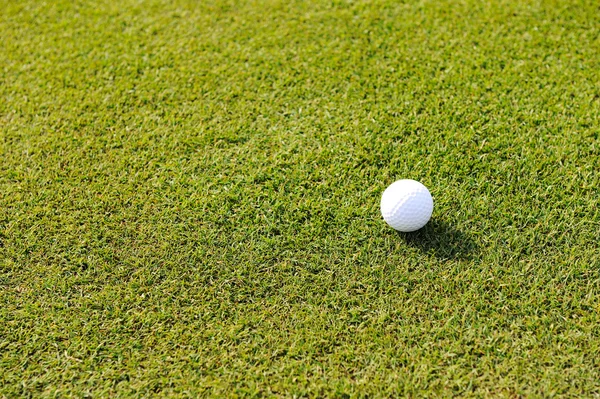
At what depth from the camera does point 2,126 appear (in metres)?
3.92

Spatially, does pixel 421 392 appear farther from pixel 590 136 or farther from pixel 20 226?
pixel 20 226

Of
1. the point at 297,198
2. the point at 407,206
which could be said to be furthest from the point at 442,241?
the point at 297,198

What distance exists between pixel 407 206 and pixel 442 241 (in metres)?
0.32

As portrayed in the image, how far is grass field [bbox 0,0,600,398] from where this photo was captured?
2.72 metres

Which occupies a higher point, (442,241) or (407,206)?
(407,206)

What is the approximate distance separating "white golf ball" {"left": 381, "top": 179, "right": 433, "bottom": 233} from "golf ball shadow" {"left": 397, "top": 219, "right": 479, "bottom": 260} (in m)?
0.08

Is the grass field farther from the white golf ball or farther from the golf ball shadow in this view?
the white golf ball

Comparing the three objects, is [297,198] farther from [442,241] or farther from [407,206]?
[442,241]

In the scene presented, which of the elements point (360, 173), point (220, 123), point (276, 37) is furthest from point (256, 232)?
point (276, 37)

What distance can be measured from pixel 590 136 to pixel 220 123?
2.49 meters

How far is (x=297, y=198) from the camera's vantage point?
3.37m

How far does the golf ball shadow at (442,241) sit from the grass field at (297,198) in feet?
0.04

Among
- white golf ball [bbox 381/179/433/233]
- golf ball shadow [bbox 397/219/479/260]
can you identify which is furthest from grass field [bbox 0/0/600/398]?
white golf ball [bbox 381/179/433/233]

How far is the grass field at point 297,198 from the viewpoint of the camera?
8.92 ft
